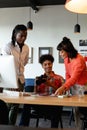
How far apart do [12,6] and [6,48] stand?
4472mm

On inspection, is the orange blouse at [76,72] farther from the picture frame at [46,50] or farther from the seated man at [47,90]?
the picture frame at [46,50]

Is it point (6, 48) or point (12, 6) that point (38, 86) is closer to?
point (6, 48)

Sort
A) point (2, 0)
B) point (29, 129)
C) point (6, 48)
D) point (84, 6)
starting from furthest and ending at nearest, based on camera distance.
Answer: point (2, 0) → point (6, 48) → point (84, 6) → point (29, 129)

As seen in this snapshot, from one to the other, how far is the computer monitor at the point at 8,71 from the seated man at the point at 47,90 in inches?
25.5

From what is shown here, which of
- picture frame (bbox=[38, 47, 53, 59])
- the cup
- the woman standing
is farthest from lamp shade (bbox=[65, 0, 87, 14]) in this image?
picture frame (bbox=[38, 47, 53, 59])

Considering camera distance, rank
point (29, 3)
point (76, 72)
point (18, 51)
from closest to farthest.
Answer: point (76, 72) → point (18, 51) → point (29, 3)

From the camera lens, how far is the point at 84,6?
2623mm

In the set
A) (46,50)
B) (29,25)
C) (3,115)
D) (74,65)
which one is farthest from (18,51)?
(46,50)

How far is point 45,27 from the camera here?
23.4 ft

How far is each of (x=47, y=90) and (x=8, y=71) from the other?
0.78 m

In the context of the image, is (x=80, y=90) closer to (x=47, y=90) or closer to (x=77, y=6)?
(x=47, y=90)

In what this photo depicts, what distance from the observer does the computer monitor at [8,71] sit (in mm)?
2447

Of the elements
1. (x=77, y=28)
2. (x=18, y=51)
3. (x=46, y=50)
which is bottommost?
(x=18, y=51)

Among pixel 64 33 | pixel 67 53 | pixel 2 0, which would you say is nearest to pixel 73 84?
pixel 67 53
